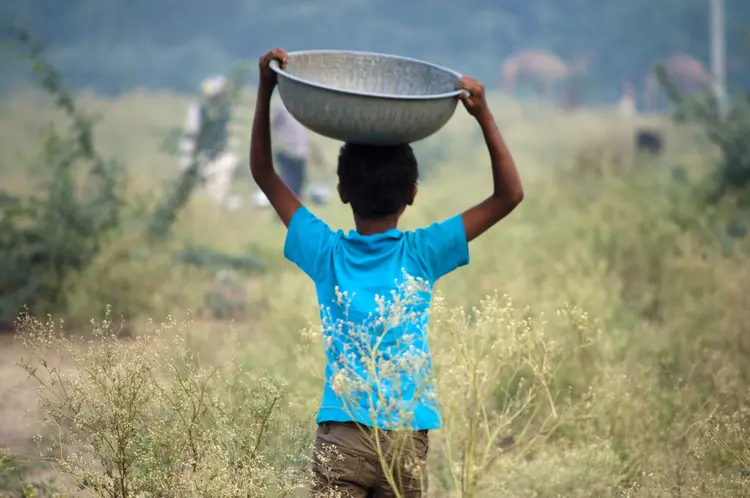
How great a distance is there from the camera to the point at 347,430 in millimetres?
2850

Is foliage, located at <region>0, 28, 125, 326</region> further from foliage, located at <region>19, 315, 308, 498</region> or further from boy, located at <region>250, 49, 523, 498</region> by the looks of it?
boy, located at <region>250, 49, 523, 498</region>

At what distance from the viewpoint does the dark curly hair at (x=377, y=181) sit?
2959mm

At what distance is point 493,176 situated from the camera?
2945 millimetres

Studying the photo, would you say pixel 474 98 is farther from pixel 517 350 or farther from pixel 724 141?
pixel 724 141

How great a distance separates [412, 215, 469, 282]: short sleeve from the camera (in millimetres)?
2920

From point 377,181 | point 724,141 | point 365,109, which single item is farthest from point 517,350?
point 724,141

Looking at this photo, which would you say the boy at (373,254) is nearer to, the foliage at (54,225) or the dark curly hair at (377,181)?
the dark curly hair at (377,181)

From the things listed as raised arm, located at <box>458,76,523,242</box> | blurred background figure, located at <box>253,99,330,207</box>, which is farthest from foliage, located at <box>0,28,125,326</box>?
blurred background figure, located at <box>253,99,330,207</box>

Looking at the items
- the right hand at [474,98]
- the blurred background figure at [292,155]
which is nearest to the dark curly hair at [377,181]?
the right hand at [474,98]

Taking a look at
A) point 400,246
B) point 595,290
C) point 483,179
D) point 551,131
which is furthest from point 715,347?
point 551,131

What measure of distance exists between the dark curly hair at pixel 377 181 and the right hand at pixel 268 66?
1.01 ft

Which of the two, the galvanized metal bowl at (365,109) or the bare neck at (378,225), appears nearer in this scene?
the galvanized metal bowl at (365,109)

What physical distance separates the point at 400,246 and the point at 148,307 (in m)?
4.50

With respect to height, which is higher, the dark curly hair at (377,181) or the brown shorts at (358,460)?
the dark curly hair at (377,181)
